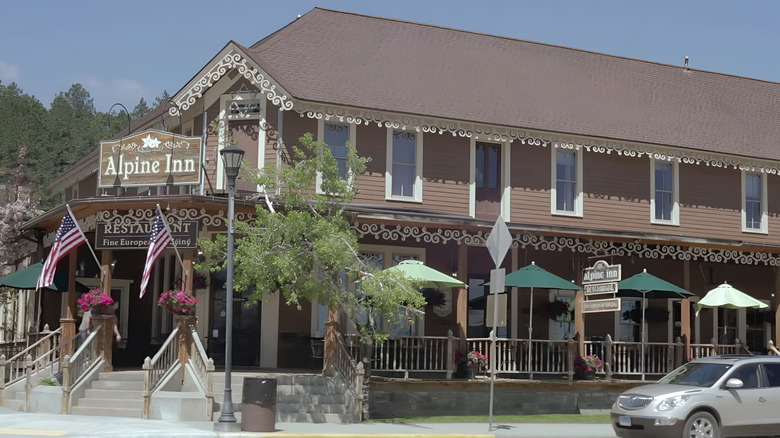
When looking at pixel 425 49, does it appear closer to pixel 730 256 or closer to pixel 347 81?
pixel 347 81

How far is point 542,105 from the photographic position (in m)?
27.7

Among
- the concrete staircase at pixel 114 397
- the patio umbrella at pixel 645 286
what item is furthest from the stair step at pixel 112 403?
the patio umbrella at pixel 645 286

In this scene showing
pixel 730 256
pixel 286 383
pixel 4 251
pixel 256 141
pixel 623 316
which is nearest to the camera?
pixel 286 383

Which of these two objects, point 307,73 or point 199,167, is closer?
point 199,167

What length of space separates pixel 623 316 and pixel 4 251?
2028 centimetres

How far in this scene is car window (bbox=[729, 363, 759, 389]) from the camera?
56.6ft

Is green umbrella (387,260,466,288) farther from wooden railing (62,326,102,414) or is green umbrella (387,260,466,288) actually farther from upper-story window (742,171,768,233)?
upper-story window (742,171,768,233)

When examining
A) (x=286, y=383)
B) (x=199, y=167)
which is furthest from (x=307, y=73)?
(x=286, y=383)

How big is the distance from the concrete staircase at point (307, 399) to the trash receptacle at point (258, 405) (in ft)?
6.43

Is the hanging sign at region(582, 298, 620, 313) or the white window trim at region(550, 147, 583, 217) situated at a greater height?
the white window trim at region(550, 147, 583, 217)

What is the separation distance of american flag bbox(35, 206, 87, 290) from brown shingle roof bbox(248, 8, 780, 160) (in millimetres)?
5792

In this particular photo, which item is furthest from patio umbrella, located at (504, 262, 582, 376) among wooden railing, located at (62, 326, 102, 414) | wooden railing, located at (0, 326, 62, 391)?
wooden railing, located at (0, 326, 62, 391)

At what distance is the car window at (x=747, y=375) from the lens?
56.6ft

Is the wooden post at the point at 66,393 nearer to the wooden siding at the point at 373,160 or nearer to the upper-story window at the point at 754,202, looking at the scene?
the wooden siding at the point at 373,160
